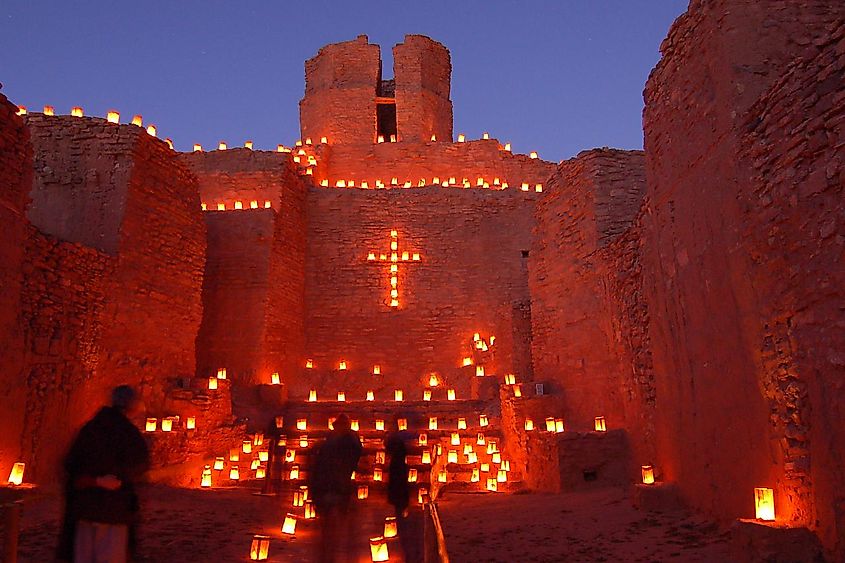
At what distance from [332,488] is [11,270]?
4.99m

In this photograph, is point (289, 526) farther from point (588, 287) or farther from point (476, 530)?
point (588, 287)

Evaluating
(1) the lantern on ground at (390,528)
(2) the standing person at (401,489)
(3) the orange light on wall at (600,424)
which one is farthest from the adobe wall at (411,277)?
(2) the standing person at (401,489)

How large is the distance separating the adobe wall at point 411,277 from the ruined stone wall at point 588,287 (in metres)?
5.21

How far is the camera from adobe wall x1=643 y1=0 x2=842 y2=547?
166 inches

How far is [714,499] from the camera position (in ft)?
18.8

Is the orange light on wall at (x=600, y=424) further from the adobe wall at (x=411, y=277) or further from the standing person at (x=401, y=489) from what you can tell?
the adobe wall at (x=411, y=277)

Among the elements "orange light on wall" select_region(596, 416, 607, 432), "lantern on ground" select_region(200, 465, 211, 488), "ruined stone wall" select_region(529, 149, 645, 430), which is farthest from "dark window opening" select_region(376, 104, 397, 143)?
"orange light on wall" select_region(596, 416, 607, 432)

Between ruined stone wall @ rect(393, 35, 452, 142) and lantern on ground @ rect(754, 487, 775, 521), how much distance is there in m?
21.6

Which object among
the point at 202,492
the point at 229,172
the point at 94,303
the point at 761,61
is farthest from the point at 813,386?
the point at 229,172

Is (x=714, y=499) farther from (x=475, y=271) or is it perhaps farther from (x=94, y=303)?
(x=475, y=271)

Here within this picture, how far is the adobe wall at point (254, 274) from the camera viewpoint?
1478 centimetres

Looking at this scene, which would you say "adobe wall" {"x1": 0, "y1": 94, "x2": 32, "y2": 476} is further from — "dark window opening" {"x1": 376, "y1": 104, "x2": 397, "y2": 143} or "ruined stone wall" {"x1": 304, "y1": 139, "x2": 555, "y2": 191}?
"dark window opening" {"x1": 376, "y1": 104, "x2": 397, "y2": 143}

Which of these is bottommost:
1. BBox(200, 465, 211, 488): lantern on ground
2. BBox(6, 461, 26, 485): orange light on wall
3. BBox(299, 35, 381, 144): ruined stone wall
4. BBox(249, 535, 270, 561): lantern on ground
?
BBox(249, 535, 270, 561): lantern on ground

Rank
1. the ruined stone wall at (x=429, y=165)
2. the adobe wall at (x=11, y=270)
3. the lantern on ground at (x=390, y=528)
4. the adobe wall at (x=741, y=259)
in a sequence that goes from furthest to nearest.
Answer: the ruined stone wall at (x=429, y=165)
the adobe wall at (x=11, y=270)
the lantern on ground at (x=390, y=528)
the adobe wall at (x=741, y=259)
